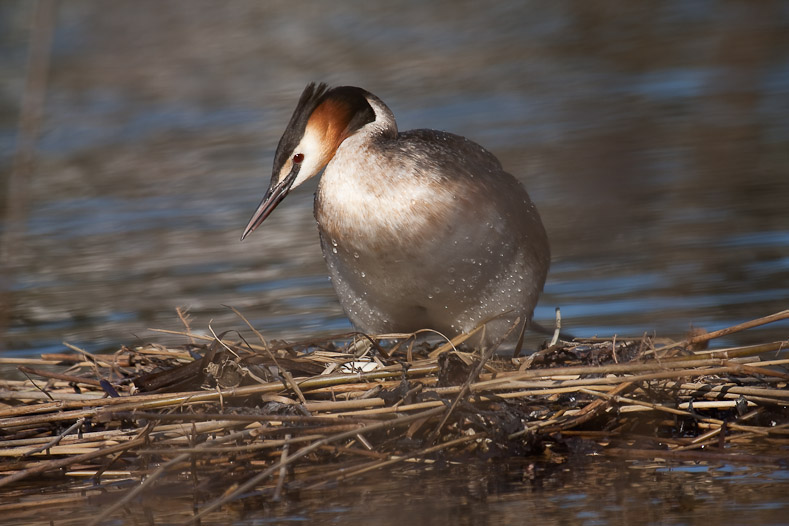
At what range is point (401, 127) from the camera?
414 inches

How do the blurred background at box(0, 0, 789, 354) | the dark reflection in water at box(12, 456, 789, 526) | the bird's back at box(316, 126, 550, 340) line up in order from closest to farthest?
the blurred background at box(0, 0, 789, 354), the dark reflection in water at box(12, 456, 789, 526), the bird's back at box(316, 126, 550, 340)

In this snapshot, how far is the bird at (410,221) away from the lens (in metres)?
4.41

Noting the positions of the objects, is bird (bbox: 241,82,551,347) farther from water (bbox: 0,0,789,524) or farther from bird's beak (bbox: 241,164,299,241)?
water (bbox: 0,0,789,524)

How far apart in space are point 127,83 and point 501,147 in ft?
22.2

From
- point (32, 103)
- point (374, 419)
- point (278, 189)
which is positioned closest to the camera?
point (32, 103)

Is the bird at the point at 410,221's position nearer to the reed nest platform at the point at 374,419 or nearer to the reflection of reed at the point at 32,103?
the reed nest platform at the point at 374,419

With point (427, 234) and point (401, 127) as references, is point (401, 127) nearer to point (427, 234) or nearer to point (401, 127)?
point (401, 127)

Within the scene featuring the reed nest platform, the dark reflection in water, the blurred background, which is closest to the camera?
the blurred background

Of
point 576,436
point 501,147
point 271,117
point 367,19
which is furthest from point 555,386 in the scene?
point 367,19

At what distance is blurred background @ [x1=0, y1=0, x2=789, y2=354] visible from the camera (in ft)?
7.17

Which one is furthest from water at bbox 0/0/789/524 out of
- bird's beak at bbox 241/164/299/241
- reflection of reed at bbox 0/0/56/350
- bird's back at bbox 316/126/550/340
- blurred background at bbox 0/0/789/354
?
bird's beak at bbox 241/164/299/241

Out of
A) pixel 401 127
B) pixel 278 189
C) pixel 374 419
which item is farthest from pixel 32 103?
pixel 401 127

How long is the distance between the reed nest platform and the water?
0.34 meters

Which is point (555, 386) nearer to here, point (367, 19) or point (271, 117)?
point (271, 117)
